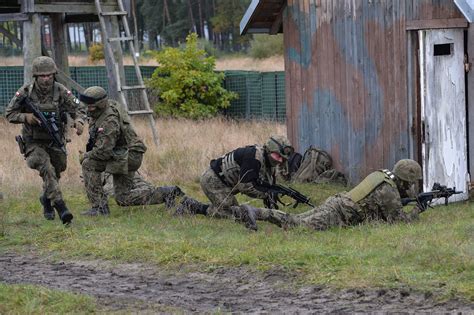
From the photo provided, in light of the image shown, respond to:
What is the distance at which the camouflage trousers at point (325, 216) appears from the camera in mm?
10773

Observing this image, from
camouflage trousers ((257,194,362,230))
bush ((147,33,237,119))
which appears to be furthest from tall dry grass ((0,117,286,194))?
camouflage trousers ((257,194,362,230))

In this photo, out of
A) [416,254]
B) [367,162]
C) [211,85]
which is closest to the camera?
[416,254]

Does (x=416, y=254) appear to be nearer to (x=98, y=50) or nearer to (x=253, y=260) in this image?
(x=253, y=260)

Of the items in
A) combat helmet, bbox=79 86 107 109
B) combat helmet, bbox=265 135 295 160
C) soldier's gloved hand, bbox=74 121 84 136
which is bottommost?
combat helmet, bbox=265 135 295 160

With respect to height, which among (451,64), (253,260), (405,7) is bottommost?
(253,260)

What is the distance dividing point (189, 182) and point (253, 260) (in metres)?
6.59

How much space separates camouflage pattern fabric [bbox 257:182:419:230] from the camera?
10758 millimetres

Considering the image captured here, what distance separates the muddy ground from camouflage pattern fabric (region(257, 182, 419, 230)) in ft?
6.34

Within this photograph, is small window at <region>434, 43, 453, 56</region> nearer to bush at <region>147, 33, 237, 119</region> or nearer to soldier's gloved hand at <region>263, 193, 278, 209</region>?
soldier's gloved hand at <region>263, 193, 278, 209</region>

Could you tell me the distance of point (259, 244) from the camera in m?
9.91

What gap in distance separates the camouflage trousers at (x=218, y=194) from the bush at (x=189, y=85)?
14.4 m

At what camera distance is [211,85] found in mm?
27141

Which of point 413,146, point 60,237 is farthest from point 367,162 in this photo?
point 60,237

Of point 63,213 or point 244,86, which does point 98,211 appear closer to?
point 63,213
